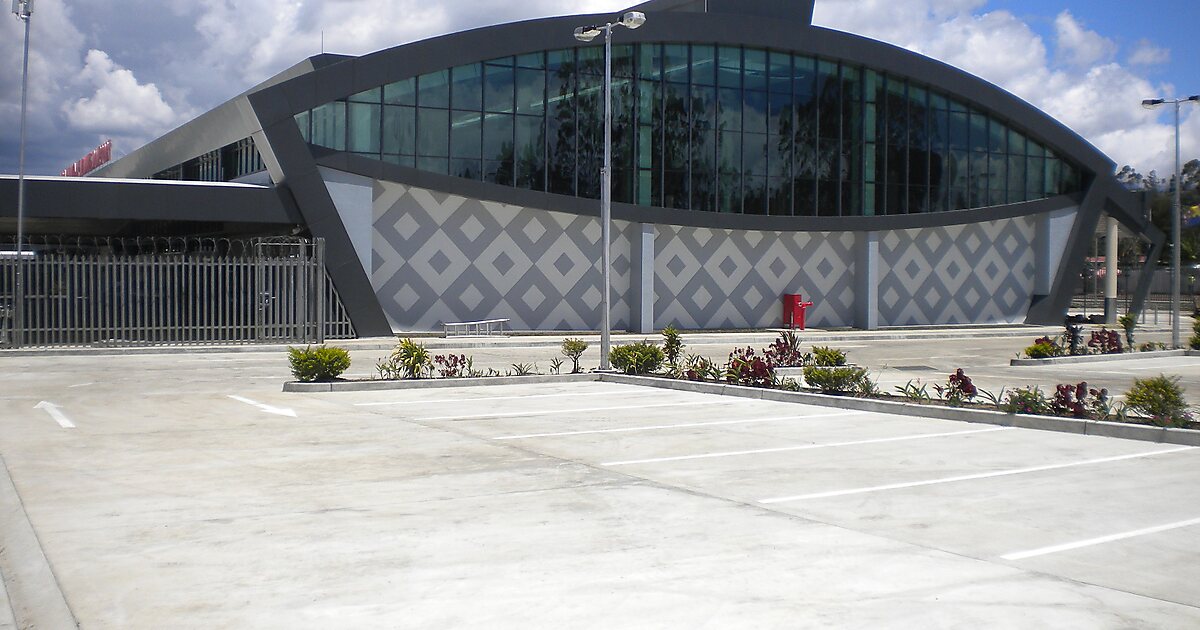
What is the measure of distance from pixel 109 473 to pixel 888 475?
7.91m

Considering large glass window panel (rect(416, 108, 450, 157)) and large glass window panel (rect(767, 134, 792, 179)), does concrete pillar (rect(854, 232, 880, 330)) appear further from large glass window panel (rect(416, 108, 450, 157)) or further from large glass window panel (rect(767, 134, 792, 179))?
large glass window panel (rect(416, 108, 450, 157))

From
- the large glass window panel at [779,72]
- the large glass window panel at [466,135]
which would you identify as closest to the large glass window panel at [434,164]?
the large glass window panel at [466,135]

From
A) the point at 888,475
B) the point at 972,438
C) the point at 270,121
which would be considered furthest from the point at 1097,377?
the point at 270,121

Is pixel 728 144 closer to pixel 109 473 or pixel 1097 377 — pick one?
pixel 1097 377

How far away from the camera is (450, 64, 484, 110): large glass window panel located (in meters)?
36.6

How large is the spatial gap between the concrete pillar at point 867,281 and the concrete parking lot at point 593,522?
31234mm

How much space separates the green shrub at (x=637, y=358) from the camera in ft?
73.8

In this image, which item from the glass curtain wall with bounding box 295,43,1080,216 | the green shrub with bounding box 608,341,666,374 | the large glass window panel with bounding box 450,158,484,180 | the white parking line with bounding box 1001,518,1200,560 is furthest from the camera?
the large glass window panel with bounding box 450,158,484,180

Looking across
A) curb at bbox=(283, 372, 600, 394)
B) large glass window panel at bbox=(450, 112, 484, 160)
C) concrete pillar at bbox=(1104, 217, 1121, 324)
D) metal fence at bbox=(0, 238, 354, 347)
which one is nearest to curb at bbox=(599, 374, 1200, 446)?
curb at bbox=(283, 372, 600, 394)

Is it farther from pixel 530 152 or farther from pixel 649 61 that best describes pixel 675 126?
pixel 530 152

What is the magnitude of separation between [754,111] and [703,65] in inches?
120

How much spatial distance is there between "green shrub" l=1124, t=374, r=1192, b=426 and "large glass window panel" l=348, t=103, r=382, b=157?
86.4 ft

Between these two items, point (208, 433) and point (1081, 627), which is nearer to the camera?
point (1081, 627)

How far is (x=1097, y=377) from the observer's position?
941 inches
